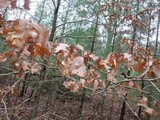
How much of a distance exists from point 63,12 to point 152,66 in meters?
27.6

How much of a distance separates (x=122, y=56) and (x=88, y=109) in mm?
18538

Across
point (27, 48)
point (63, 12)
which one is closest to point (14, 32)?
point (27, 48)

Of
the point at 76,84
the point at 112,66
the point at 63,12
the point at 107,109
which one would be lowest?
the point at 107,109

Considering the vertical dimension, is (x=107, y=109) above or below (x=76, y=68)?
below

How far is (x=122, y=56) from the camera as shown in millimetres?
2074

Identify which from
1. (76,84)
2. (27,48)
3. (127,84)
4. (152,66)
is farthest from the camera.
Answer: (76,84)

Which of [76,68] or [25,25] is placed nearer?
[25,25]

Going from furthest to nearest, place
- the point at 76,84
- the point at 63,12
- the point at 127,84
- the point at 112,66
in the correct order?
the point at 63,12
the point at 76,84
the point at 127,84
the point at 112,66

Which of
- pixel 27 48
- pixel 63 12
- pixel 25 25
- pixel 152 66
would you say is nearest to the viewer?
pixel 25 25

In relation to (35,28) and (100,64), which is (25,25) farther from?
(100,64)

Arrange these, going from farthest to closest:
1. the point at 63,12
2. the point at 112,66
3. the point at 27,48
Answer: the point at 63,12 → the point at 112,66 → the point at 27,48

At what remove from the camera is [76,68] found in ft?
4.78

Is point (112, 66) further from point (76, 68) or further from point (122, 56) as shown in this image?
point (76, 68)

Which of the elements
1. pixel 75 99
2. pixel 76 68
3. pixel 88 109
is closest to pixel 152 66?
pixel 76 68
